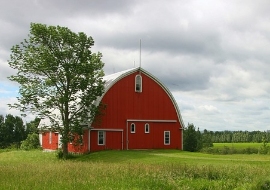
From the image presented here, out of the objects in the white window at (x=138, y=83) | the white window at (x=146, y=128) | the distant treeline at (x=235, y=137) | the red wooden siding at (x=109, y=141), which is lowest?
the distant treeline at (x=235, y=137)

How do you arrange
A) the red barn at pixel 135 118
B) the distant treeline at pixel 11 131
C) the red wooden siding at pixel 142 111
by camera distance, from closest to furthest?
1. the red barn at pixel 135 118
2. the red wooden siding at pixel 142 111
3. the distant treeline at pixel 11 131

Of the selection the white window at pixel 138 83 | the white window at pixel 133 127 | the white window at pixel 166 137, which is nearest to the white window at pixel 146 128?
the white window at pixel 133 127

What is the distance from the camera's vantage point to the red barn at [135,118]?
43.6 metres

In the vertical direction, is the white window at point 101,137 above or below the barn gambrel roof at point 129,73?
below

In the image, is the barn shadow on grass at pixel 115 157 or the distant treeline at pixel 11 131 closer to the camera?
the barn shadow on grass at pixel 115 157

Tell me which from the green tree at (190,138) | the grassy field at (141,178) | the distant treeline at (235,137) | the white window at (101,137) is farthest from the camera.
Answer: the distant treeline at (235,137)

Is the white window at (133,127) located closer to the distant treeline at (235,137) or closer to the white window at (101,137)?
the white window at (101,137)

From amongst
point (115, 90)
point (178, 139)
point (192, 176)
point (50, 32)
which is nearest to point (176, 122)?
point (178, 139)

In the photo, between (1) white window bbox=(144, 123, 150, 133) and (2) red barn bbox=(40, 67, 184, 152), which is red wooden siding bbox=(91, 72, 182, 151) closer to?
(2) red barn bbox=(40, 67, 184, 152)

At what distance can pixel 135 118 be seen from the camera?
150 feet

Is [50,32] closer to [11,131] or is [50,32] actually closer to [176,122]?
[176,122]

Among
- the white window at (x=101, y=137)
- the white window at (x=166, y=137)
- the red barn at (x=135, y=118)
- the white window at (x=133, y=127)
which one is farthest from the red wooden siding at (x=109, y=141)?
the white window at (x=166, y=137)

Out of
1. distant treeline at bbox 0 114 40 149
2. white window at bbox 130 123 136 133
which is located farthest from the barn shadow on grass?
distant treeline at bbox 0 114 40 149

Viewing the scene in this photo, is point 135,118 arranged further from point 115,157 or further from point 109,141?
point 115,157
